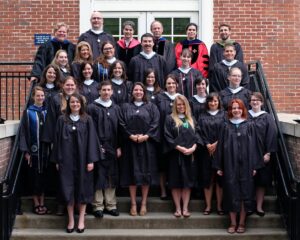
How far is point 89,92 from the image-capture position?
8.48 meters

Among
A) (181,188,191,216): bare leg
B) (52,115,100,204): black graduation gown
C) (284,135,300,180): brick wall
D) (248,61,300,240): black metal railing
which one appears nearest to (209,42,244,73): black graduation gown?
(248,61,300,240): black metal railing

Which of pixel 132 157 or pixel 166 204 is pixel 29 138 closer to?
pixel 132 157

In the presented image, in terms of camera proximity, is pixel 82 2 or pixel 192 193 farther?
pixel 82 2

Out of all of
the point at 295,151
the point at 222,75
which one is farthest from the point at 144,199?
the point at 222,75

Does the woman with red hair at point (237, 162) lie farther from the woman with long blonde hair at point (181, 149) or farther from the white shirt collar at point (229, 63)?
the white shirt collar at point (229, 63)

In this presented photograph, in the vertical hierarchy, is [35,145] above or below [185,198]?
above

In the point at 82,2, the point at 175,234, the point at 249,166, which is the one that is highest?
the point at 82,2

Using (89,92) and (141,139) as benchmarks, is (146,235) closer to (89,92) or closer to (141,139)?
(141,139)

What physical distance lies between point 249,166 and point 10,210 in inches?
127

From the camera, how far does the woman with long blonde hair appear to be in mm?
8094

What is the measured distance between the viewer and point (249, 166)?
776cm

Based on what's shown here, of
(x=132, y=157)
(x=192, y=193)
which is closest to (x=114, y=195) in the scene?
(x=132, y=157)

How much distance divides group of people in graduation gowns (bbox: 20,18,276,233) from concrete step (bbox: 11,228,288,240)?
0.12 metres

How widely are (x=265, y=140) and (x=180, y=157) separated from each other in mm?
1193
